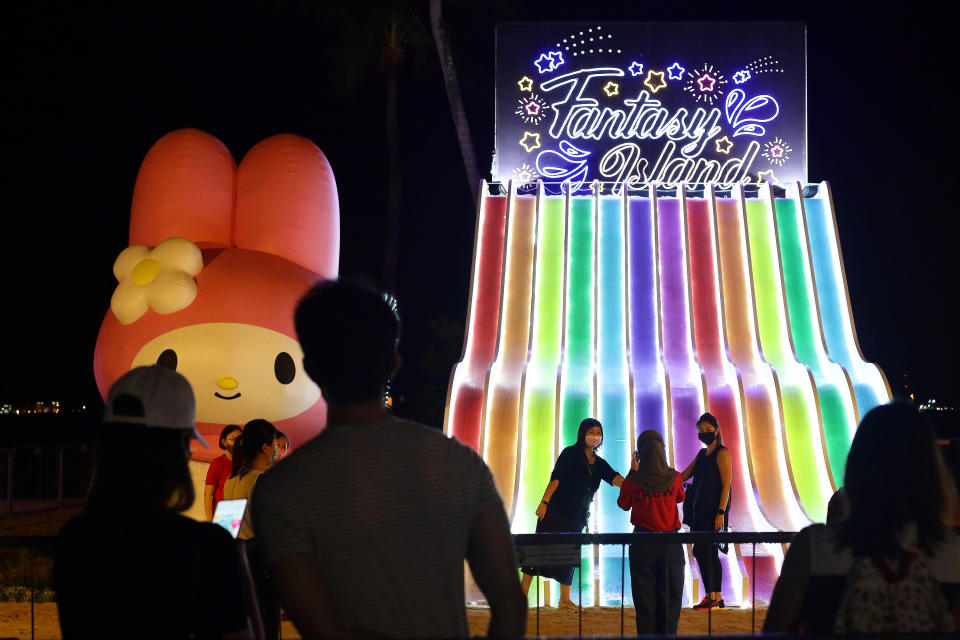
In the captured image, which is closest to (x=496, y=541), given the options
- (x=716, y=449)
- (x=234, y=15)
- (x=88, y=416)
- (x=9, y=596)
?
(x=716, y=449)

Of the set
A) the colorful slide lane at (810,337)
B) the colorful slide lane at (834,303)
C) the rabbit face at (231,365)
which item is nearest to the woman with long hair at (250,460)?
the rabbit face at (231,365)

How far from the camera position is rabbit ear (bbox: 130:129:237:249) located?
35.7 ft

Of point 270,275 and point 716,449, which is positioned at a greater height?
point 270,275

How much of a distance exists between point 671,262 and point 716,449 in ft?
22.4

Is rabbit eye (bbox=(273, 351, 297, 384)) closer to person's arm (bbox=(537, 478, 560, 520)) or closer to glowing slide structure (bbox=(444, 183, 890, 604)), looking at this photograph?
glowing slide structure (bbox=(444, 183, 890, 604))

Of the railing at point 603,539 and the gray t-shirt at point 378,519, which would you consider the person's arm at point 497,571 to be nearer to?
the gray t-shirt at point 378,519

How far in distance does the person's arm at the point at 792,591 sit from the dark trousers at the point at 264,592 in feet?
10.1

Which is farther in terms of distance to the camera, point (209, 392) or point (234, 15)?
point (234, 15)

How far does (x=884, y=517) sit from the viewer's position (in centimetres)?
286

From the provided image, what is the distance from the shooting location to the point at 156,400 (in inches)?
109

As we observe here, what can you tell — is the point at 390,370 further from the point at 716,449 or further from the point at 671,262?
the point at 671,262

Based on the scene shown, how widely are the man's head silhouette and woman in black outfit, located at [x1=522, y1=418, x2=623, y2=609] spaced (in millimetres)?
5657

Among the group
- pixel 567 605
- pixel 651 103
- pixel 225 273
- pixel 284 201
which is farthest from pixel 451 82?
pixel 567 605

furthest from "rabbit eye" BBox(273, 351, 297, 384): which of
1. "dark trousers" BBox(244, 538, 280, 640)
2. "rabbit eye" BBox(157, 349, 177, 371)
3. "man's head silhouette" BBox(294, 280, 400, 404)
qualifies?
"man's head silhouette" BBox(294, 280, 400, 404)
